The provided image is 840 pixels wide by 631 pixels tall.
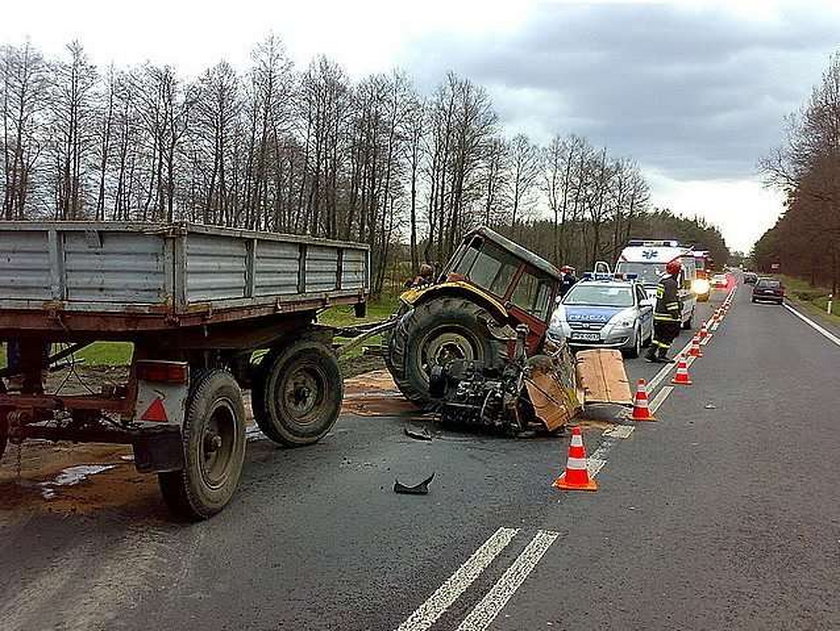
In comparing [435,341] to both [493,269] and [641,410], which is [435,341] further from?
[641,410]

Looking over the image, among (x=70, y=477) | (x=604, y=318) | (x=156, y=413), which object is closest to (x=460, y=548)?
(x=156, y=413)

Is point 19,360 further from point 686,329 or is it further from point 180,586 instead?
point 686,329

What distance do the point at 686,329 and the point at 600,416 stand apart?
685 inches

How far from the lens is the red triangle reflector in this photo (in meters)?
5.57

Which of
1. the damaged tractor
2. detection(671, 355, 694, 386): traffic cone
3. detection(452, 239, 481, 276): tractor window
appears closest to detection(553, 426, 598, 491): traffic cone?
the damaged tractor

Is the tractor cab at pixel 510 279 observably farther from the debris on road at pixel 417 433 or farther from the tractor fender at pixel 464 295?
Answer: the debris on road at pixel 417 433

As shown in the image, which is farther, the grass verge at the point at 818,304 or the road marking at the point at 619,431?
the grass verge at the point at 818,304

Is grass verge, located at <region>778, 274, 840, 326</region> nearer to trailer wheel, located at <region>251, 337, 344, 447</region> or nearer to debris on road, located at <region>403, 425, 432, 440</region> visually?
debris on road, located at <region>403, 425, 432, 440</region>

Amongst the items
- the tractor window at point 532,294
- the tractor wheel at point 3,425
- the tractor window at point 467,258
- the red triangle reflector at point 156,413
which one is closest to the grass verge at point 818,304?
the tractor window at point 532,294

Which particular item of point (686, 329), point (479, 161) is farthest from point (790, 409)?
point (479, 161)

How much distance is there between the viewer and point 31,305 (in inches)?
210

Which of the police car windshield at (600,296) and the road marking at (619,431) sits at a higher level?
the police car windshield at (600,296)

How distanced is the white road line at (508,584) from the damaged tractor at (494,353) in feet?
11.0

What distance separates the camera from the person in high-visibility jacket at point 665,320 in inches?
673
